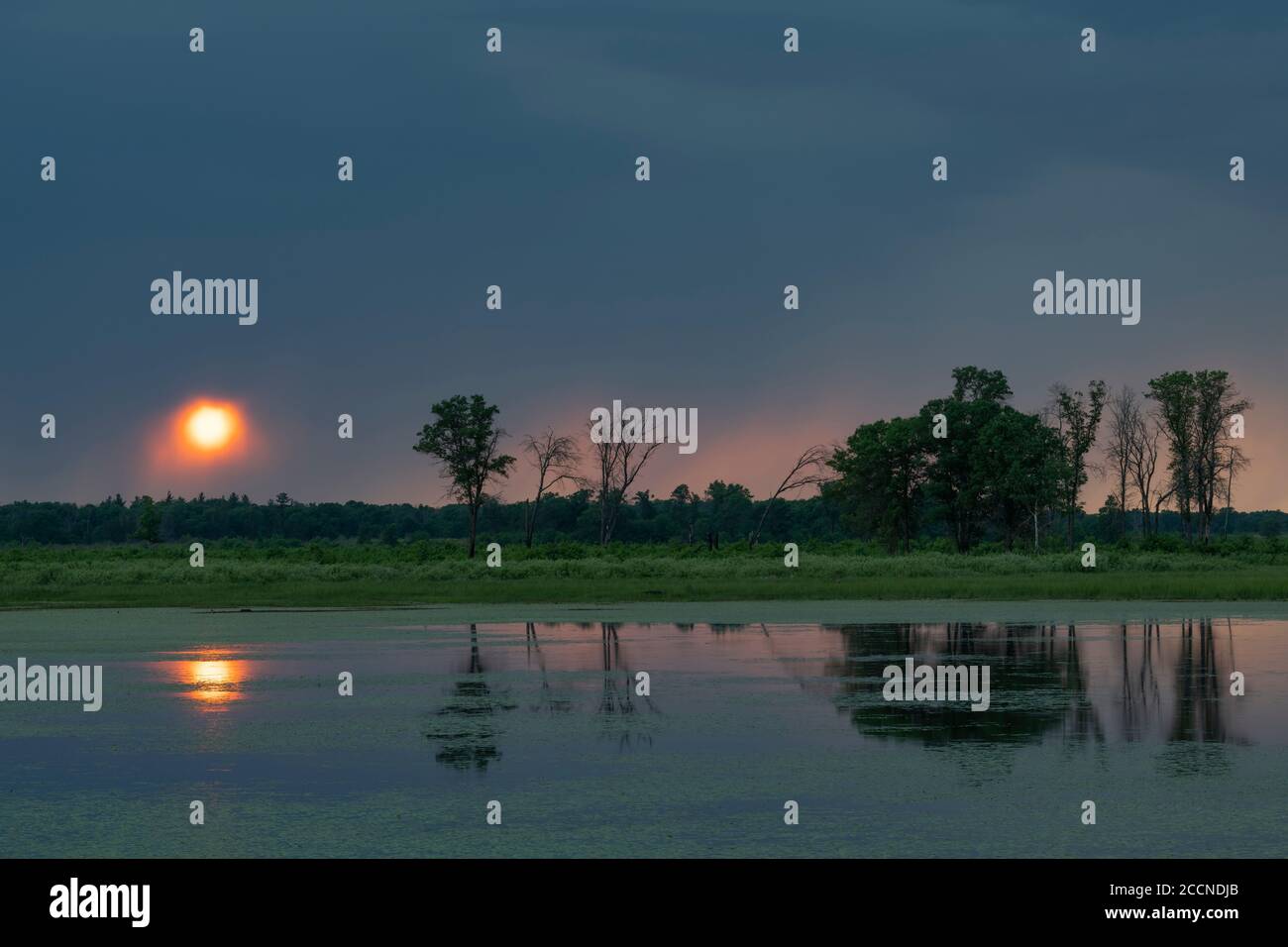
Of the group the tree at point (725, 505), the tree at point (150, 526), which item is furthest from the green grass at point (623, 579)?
the tree at point (725, 505)

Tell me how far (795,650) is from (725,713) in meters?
9.52

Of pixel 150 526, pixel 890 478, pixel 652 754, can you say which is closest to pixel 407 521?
pixel 150 526

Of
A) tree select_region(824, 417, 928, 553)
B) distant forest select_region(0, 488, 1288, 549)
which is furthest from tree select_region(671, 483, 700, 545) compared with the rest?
tree select_region(824, 417, 928, 553)

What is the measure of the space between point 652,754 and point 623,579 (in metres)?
50.8

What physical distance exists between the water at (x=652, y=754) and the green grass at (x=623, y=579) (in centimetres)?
2180

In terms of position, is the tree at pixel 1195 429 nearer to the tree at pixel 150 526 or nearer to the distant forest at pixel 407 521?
the distant forest at pixel 407 521

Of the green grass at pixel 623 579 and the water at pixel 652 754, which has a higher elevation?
the green grass at pixel 623 579

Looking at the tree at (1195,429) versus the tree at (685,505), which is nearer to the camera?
the tree at (1195,429)

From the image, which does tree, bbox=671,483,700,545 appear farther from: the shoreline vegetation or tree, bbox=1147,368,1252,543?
tree, bbox=1147,368,1252,543

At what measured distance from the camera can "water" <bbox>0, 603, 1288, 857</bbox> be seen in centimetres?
1086

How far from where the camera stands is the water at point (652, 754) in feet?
35.6
